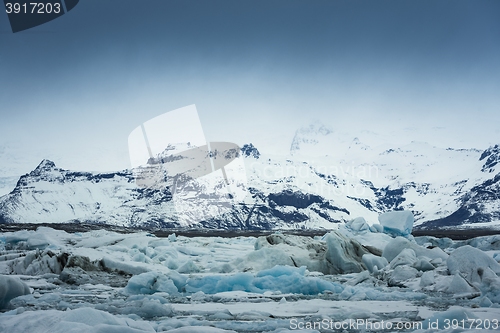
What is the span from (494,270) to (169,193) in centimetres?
17453

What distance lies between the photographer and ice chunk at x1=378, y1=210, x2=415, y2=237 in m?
25.6

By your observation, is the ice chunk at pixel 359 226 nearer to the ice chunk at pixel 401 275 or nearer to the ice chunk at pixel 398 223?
the ice chunk at pixel 398 223

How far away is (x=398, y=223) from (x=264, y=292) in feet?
56.9

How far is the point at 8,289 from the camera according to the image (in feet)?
24.9

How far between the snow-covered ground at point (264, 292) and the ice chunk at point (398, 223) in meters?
8.58

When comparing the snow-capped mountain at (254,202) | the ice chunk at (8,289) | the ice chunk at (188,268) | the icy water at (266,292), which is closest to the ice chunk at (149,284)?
the icy water at (266,292)

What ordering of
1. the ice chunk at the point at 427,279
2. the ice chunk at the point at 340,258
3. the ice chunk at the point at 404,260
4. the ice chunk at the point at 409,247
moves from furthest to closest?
the ice chunk at the point at 340,258, the ice chunk at the point at 409,247, the ice chunk at the point at 404,260, the ice chunk at the point at 427,279

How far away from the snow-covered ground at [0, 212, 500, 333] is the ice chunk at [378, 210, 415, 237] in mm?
8577

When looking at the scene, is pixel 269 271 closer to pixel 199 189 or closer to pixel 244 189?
pixel 199 189

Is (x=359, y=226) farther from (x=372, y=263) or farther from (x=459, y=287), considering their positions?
(x=459, y=287)

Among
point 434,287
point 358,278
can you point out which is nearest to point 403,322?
point 434,287

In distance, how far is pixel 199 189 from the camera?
166875mm

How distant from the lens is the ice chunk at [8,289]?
7430 mm

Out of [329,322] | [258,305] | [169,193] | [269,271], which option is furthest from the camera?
[169,193]
